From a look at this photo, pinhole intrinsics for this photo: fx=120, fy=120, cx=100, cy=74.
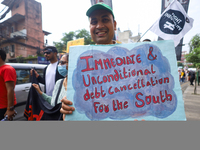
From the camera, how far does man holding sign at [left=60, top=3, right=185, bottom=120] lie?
3.59 feet

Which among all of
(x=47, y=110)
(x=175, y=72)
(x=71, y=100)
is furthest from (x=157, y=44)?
(x=47, y=110)

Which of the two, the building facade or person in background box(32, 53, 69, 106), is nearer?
person in background box(32, 53, 69, 106)

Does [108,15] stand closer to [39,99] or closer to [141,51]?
[141,51]

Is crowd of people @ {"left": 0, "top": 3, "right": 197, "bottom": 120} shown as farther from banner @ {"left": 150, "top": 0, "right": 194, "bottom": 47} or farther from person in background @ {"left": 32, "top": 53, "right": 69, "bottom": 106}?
banner @ {"left": 150, "top": 0, "right": 194, "bottom": 47}

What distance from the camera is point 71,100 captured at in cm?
113

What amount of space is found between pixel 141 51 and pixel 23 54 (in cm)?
2514

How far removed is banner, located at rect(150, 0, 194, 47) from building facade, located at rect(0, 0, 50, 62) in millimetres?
23421

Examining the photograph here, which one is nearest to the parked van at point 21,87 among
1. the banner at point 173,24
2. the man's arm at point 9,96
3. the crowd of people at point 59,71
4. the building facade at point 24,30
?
the crowd of people at point 59,71

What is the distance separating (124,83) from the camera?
1.14 meters

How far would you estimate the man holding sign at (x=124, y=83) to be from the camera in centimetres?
109

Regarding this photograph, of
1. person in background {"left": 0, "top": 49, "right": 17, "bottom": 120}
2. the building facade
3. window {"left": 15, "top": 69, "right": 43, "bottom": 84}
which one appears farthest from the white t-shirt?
the building facade

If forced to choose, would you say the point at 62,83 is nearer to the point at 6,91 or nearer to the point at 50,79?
the point at 50,79

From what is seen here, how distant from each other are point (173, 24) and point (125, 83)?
99 centimetres

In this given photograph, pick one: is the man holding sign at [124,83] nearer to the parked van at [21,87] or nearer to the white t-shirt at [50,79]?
the white t-shirt at [50,79]
